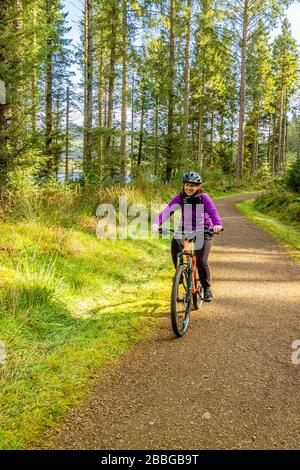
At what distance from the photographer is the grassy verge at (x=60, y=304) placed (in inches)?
140

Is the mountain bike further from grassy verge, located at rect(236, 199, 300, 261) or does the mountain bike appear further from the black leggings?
grassy verge, located at rect(236, 199, 300, 261)

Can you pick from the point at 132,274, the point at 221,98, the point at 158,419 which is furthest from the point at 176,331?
the point at 221,98

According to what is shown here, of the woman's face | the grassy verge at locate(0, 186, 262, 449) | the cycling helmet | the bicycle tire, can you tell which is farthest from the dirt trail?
the cycling helmet

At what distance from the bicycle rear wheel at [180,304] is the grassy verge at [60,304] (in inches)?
17.4

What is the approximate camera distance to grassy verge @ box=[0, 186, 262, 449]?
3568 millimetres

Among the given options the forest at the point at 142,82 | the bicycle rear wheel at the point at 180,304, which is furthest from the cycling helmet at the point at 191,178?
the forest at the point at 142,82

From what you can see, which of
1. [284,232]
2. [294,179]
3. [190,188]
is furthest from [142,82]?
[190,188]

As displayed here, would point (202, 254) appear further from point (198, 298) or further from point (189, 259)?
point (198, 298)

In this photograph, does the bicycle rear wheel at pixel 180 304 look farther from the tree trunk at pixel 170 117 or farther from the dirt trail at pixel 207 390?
the tree trunk at pixel 170 117

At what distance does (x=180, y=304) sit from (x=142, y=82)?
109 feet

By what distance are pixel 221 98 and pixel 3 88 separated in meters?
37.4

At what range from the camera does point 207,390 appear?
3812 mm

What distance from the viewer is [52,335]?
4.84m

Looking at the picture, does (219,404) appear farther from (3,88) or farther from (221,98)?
(221,98)
